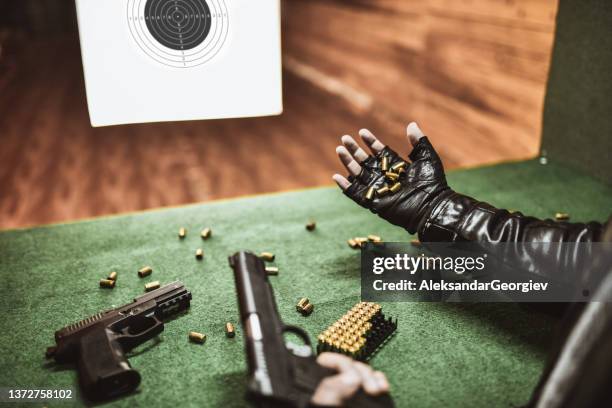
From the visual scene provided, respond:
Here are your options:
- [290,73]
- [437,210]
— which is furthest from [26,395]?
[290,73]

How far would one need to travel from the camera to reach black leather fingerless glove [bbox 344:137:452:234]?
5.81 ft

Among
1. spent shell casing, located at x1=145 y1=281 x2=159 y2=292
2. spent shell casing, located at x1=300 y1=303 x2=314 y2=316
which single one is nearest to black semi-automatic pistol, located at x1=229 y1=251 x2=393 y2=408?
spent shell casing, located at x1=300 y1=303 x2=314 y2=316

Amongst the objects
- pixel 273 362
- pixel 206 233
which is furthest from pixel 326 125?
pixel 273 362

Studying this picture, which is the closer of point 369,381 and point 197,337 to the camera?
point 369,381

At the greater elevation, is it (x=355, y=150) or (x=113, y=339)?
(x=355, y=150)

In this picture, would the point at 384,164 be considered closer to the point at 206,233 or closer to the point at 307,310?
the point at 307,310

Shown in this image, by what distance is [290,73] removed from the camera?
756cm

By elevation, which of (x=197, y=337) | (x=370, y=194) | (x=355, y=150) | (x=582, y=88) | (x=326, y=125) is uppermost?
(x=582, y=88)

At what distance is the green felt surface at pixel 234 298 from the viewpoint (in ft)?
4.63

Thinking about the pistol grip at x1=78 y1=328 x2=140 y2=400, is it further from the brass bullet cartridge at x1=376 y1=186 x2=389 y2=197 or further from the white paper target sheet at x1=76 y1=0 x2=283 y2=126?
the brass bullet cartridge at x1=376 y1=186 x2=389 y2=197

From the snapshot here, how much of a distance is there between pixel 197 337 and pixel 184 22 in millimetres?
1071

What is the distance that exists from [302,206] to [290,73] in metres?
5.40

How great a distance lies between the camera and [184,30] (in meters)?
1.73

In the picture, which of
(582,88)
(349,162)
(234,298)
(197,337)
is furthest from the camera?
(582,88)
